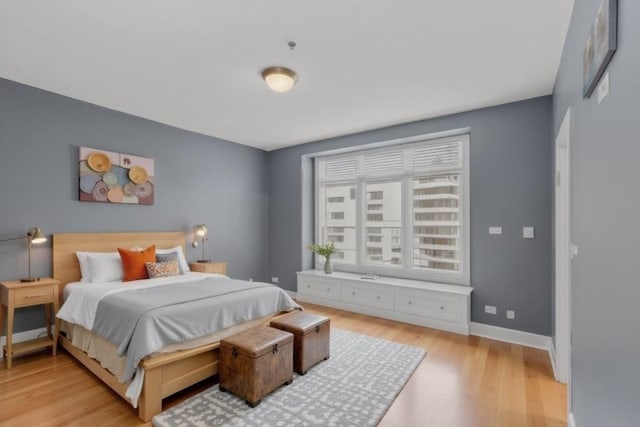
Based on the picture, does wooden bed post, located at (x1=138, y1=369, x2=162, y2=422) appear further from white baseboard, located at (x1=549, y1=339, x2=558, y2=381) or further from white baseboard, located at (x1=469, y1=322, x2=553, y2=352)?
white baseboard, located at (x1=469, y1=322, x2=553, y2=352)

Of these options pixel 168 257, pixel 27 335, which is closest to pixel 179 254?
pixel 168 257

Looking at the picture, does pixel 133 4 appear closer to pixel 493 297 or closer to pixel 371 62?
pixel 371 62

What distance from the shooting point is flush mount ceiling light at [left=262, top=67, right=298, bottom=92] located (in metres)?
2.78

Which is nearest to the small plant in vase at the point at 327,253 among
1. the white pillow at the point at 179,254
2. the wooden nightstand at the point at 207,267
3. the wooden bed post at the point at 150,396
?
the wooden nightstand at the point at 207,267

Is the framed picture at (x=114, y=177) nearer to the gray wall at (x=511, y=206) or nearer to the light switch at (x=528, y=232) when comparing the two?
the gray wall at (x=511, y=206)

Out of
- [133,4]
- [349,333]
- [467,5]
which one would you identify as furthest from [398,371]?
[133,4]

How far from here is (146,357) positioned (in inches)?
84.5

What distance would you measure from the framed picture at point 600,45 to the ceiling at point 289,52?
0.80 m

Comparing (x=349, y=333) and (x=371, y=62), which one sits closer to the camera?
(x=371, y=62)

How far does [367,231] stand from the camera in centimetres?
498

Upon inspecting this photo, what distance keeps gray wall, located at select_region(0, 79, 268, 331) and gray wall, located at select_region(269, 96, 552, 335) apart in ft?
10.4

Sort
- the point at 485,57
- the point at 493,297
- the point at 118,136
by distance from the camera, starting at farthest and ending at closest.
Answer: the point at 118,136, the point at 493,297, the point at 485,57

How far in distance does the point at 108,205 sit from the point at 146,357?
2.45 metres

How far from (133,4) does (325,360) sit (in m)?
3.12
